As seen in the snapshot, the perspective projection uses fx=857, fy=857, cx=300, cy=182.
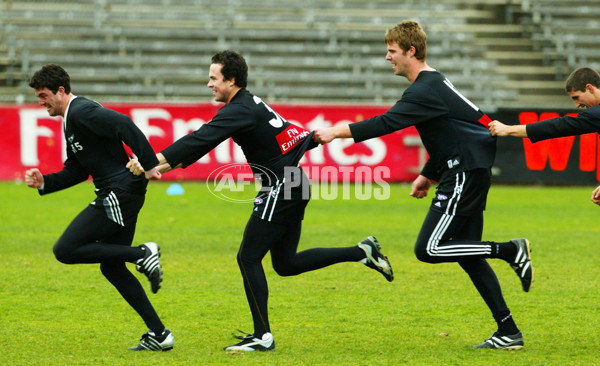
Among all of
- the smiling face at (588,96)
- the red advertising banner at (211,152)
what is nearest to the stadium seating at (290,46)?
the red advertising banner at (211,152)

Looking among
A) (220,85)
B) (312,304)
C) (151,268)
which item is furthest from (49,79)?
(312,304)

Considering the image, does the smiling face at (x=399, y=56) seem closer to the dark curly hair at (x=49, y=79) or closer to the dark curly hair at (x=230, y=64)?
the dark curly hair at (x=230, y=64)

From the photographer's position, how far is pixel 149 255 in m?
5.76

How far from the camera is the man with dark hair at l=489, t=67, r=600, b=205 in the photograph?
5.52 metres

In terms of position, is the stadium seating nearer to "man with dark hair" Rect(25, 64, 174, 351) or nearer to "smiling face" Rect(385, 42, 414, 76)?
"man with dark hair" Rect(25, 64, 174, 351)

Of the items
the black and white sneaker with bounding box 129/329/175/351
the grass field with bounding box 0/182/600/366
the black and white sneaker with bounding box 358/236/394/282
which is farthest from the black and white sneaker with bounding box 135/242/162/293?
the black and white sneaker with bounding box 358/236/394/282

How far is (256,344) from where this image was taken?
5805mm

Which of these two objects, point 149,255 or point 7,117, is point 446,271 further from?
point 7,117

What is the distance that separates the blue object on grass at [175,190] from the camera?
1658 centimetres

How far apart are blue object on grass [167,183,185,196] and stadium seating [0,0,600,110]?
13.0ft

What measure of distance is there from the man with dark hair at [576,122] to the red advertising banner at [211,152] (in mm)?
12166

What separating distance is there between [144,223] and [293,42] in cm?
1184

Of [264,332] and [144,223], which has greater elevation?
[264,332]

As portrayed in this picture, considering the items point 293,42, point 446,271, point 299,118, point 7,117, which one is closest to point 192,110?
point 299,118
